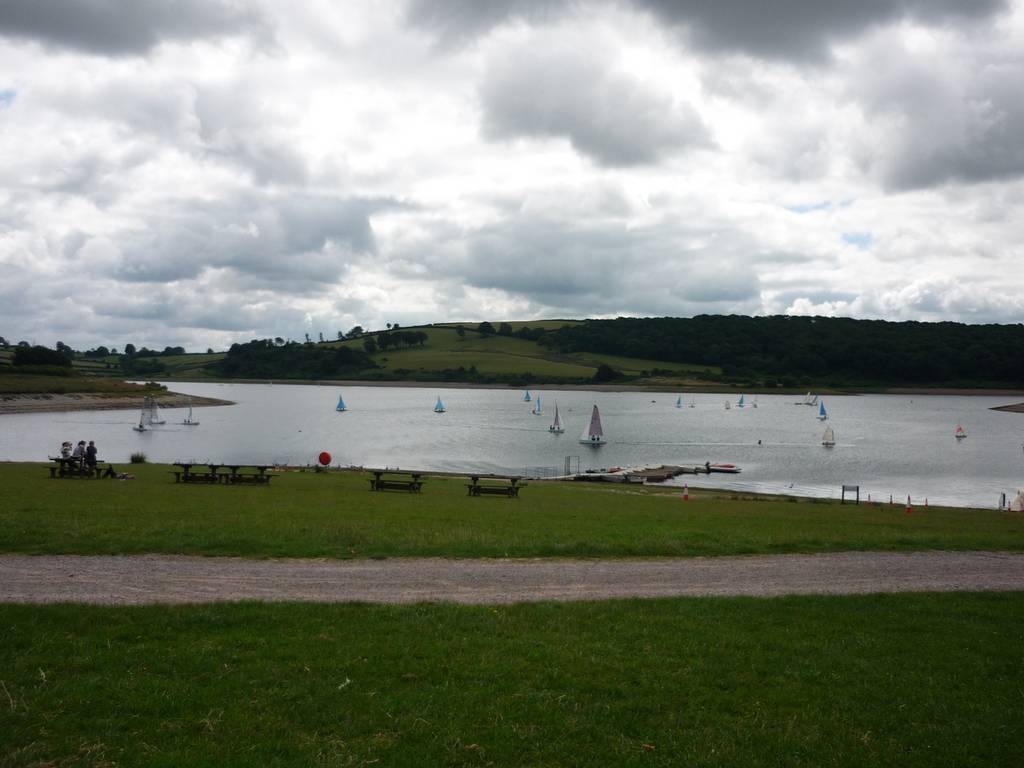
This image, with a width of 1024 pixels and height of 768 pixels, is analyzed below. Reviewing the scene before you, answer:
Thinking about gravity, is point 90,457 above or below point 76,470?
above

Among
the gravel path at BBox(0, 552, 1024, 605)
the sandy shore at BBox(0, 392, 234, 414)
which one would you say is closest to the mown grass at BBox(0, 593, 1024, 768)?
the gravel path at BBox(0, 552, 1024, 605)

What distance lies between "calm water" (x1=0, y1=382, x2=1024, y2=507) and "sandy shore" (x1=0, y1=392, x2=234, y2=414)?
2093mm

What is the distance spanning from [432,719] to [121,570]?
316 inches

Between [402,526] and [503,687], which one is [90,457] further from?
[503,687]

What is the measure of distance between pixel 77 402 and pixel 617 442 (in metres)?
91.3

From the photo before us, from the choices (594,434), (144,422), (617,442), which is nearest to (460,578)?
(594,434)

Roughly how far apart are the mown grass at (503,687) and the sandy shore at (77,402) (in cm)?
12759

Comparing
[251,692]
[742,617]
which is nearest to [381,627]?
[251,692]

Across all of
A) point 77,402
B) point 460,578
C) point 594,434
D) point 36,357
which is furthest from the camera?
point 36,357

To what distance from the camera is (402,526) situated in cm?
1808

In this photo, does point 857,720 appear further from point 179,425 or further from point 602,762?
point 179,425

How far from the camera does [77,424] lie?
343ft

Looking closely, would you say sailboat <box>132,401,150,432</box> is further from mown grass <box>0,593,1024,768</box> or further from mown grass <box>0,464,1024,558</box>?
mown grass <box>0,593,1024,768</box>

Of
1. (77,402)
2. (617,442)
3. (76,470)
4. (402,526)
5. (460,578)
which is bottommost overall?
(617,442)
